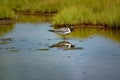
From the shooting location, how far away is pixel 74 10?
523 inches

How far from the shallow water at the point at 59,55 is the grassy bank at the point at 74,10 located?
1.71 ft

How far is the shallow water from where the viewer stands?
7.10m

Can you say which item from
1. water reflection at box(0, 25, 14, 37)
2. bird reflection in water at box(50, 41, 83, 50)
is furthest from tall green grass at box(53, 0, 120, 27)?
bird reflection in water at box(50, 41, 83, 50)

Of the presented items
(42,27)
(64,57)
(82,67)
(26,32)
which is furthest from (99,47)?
(42,27)

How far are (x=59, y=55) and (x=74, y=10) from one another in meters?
4.85

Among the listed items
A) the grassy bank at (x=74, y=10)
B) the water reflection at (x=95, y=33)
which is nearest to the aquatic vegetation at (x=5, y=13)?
the grassy bank at (x=74, y=10)

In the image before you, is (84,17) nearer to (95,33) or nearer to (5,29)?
(95,33)

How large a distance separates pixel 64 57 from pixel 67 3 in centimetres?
985

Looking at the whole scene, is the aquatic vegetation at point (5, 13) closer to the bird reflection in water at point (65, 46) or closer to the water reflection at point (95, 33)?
the water reflection at point (95, 33)

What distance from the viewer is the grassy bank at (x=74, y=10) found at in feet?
42.2

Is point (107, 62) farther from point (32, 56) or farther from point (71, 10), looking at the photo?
point (71, 10)

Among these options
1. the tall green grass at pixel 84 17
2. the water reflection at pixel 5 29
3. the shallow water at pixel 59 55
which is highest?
the tall green grass at pixel 84 17

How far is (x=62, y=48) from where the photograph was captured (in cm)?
946

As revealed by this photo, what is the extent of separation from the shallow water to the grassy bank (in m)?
0.52
